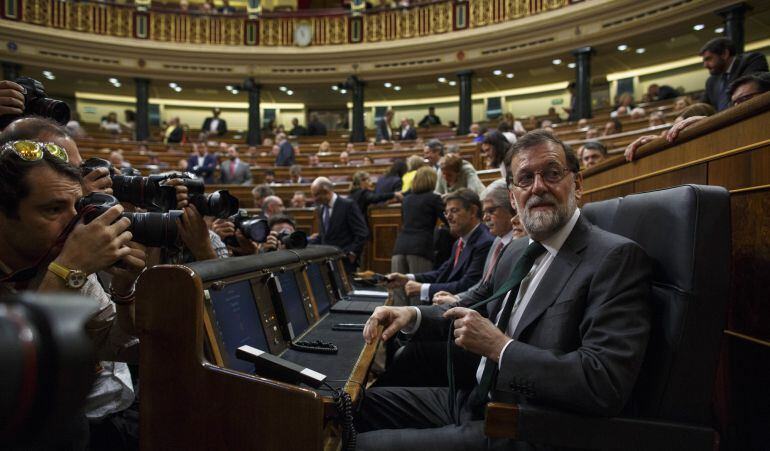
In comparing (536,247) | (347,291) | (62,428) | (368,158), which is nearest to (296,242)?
(347,291)

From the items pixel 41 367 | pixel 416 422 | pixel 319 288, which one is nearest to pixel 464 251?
pixel 319 288

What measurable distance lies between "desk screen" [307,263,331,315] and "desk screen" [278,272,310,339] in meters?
0.25

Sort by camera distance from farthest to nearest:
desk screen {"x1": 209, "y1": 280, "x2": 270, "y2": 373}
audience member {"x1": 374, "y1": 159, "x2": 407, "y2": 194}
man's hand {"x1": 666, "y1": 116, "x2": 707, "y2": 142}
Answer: audience member {"x1": 374, "y1": 159, "x2": 407, "y2": 194}, man's hand {"x1": 666, "y1": 116, "x2": 707, "y2": 142}, desk screen {"x1": 209, "y1": 280, "x2": 270, "y2": 373}

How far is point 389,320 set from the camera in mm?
1570

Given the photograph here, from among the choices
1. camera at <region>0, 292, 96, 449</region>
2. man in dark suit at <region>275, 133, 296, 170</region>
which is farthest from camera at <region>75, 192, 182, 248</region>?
man in dark suit at <region>275, 133, 296, 170</region>

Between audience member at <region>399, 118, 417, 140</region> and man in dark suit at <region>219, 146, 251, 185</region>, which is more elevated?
audience member at <region>399, 118, 417, 140</region>

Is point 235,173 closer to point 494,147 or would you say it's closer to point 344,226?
point 344,226

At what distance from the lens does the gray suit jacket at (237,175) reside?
7562mm

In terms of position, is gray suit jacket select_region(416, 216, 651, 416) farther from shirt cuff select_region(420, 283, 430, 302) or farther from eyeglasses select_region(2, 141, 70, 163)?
shirt cuff select_region(420, 283, 430, 302)

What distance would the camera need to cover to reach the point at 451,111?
14758 mm

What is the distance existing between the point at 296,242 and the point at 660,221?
5.19ft

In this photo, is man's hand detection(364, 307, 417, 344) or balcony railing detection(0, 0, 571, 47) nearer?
man's hand detection(364, 307, 417, 344)

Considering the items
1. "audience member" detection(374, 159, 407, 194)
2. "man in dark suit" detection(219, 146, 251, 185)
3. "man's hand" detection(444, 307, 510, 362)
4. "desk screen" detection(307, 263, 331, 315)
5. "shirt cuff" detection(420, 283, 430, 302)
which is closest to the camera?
"man's hand" detection(444, 307, 510, 362)

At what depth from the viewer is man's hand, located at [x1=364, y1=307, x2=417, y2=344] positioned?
1.47 meters
